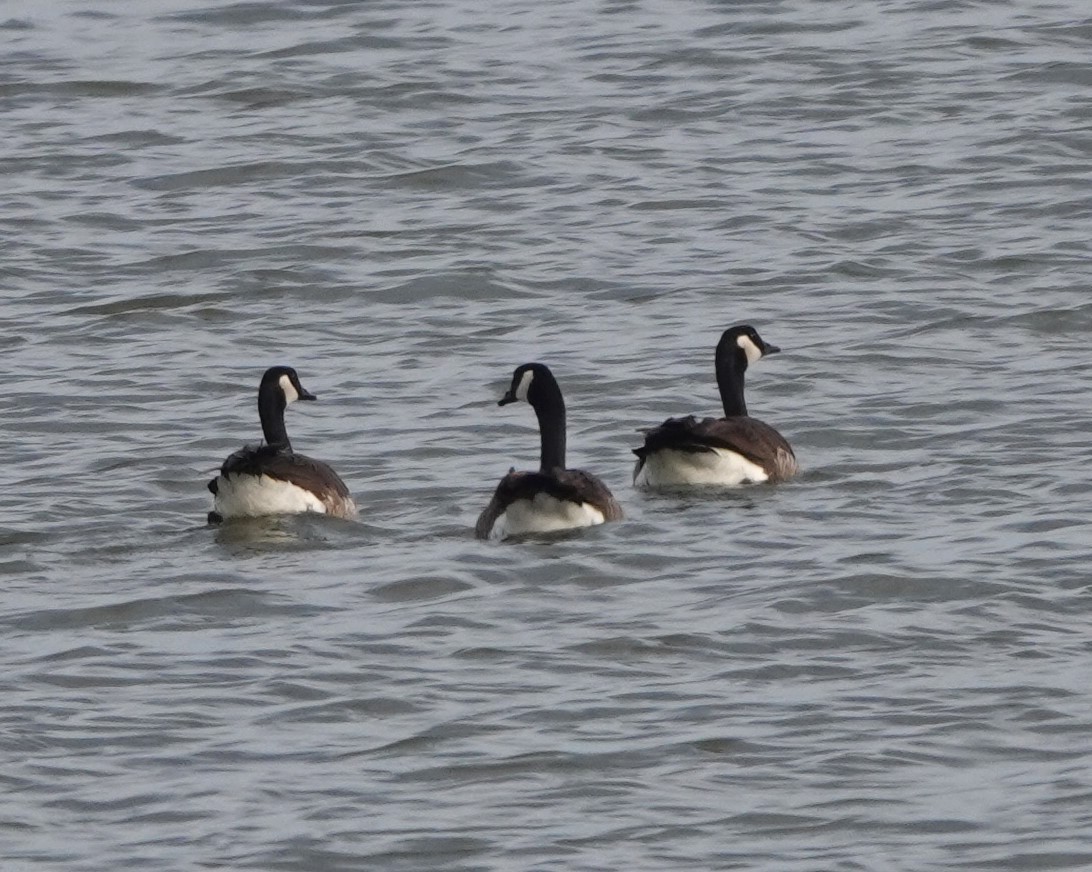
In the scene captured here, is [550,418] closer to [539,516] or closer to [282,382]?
[539,516]

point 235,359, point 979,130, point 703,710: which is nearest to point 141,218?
point 235,359

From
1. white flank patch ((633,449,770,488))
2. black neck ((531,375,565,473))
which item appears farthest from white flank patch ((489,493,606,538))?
white flank patch ((633,449,770,488))

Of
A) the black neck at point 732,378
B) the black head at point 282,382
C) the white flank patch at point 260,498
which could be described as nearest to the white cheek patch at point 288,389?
the black head at point 282,382

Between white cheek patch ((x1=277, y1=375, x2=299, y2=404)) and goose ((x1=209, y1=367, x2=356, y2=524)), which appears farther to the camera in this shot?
white cheek patch ((x1=277, y1=375, x2=299, y2=404))

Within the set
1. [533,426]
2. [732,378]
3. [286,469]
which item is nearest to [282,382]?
[286,469]

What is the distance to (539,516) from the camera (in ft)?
38.6

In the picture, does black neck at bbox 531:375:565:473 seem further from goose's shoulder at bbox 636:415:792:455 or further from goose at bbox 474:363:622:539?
goose's shoulder at bbox 636:415:792:455

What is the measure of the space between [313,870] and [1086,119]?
15342mm

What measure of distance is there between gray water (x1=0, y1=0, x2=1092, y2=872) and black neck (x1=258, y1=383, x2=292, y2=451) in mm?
493

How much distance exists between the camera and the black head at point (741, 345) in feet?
45.6

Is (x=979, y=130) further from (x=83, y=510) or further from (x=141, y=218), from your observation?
(x=83, y=510)

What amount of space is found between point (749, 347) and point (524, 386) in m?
1.86

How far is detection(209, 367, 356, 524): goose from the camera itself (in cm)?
1212

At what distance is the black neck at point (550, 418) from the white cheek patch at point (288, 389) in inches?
53.6
